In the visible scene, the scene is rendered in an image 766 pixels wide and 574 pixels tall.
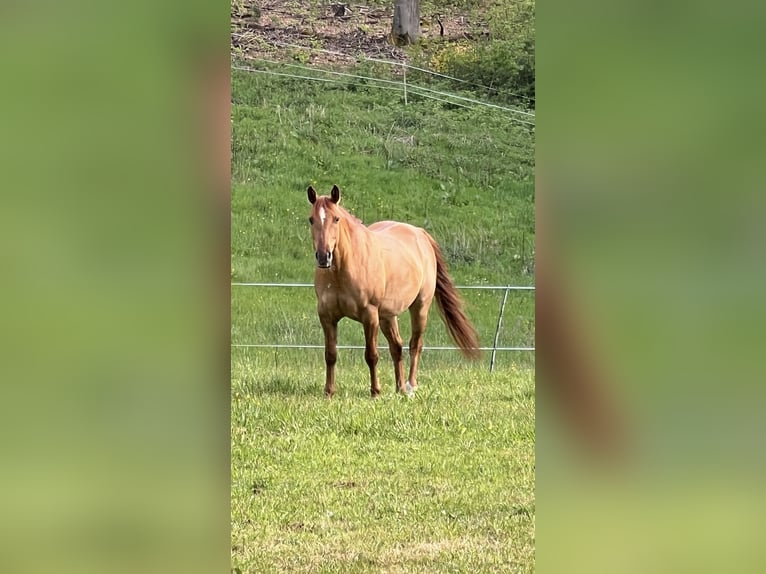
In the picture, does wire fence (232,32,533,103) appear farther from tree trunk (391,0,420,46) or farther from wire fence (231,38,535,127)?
tree trunk (391,0,420,46)

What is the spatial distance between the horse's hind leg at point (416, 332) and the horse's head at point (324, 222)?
0.43 metres

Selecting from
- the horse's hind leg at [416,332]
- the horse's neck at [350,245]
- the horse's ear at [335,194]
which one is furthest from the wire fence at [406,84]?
the horse's hind leg at [416,332]

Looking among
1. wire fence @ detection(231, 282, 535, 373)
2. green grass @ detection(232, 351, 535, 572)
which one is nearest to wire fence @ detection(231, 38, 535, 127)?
wire fence @ detection(231, 282, 535, 373)

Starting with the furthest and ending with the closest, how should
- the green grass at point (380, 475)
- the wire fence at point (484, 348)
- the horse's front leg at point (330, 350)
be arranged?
the horse's front leg at point (330, 350)
the wire fence at point (484, 348)
the green grass at point (380, 475)

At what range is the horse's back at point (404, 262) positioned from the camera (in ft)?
12.8

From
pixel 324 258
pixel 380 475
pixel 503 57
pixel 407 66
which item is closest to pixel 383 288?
pixel 324 258

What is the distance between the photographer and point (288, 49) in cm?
379

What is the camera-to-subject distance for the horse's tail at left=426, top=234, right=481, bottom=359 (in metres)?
3.90

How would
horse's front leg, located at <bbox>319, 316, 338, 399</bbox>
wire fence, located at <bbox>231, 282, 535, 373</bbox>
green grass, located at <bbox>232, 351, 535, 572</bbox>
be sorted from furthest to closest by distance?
horse's front leg, located at <bbox>319, 316, 338, 399</bbox> → wire fence, located at <bbox>231, 282, 535, 373</bbox> → green grass, located at <bbox>232, 351, 535, 572</bbox>

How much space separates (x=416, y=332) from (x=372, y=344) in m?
0.19

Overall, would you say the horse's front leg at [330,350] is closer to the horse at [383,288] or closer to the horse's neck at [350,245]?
the horse at [383,288]
